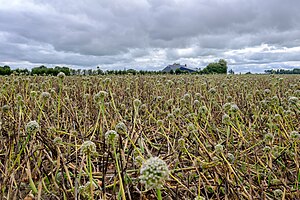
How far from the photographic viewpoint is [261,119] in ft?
10.3

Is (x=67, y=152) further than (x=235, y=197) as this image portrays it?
Yes

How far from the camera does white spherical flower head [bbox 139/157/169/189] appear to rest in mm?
854

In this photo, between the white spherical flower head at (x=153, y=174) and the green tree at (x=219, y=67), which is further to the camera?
the green tree at (x=219, y=67)

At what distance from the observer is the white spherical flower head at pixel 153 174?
854 mm

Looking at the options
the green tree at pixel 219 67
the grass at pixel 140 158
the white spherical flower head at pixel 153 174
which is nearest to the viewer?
the white spherical flower head at pixel 153 174

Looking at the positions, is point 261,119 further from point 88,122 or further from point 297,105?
point 88,122

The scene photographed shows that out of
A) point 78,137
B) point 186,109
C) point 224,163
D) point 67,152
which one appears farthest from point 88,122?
point 224,163

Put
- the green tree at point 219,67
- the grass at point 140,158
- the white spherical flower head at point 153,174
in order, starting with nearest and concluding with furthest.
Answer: the white spherical flower head at point 153,174, the grass at point 140,158, the green tree at point 219,67

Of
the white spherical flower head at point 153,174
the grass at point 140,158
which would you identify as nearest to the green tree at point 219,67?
the grass at point 140,158

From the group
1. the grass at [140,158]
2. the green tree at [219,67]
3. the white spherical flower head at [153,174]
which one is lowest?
the grass at [140,158]

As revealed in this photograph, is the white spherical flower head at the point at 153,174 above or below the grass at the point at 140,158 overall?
above

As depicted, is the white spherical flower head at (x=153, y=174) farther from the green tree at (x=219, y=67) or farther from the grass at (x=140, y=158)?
the green tree at (x=219, y=67)

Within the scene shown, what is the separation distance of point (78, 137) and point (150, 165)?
5.72 feet

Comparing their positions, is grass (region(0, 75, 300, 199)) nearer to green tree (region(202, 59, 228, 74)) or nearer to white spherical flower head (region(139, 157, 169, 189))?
white spherical flower head (region(139, 157, 169, 189))
